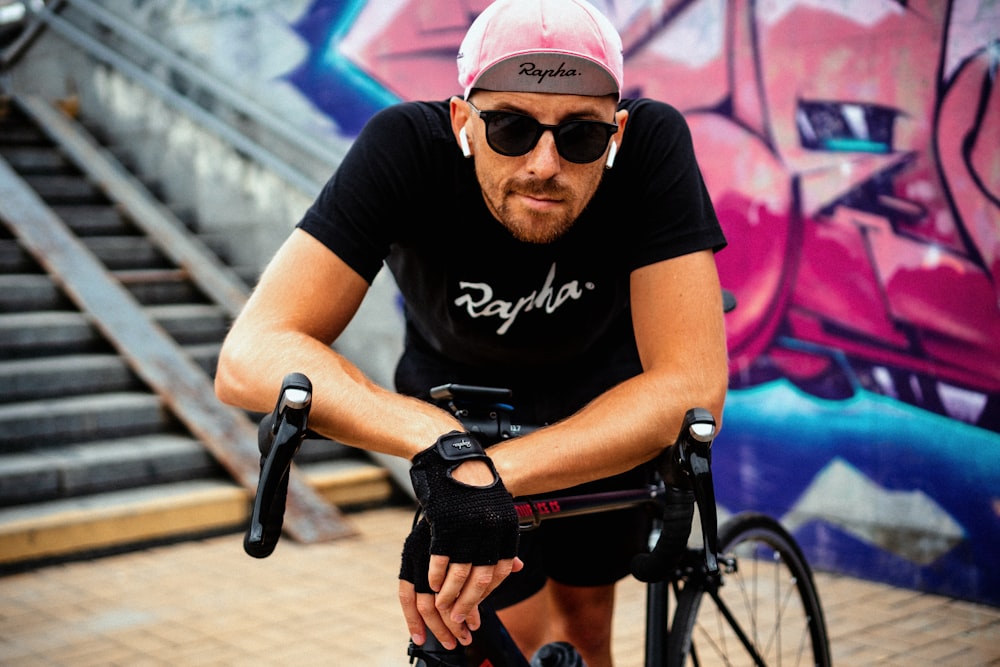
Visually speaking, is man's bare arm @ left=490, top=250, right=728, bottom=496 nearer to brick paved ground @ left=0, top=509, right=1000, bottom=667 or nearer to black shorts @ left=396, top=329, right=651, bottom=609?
black shorts @ left=396, top=329, right=651, bottom=609

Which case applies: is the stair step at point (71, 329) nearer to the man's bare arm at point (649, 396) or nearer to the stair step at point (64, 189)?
the stair step at point (64, 189)

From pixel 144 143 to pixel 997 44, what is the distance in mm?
7580

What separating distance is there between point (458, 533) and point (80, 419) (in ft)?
18.0

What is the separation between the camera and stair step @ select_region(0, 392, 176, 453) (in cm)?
620

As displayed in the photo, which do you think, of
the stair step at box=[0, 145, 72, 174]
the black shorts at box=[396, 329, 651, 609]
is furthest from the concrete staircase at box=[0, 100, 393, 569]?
the black shorts at box=[396, 329, 651, 609]

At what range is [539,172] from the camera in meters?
1.92

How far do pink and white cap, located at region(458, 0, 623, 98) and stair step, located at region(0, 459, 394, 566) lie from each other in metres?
4.43

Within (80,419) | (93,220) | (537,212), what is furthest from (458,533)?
(93,220)

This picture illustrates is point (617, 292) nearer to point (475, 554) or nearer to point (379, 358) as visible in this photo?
point (475, 554)

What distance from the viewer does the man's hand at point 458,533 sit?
1.56 meters

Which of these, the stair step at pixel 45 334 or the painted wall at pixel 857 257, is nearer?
the painted wall at pixel 857 257

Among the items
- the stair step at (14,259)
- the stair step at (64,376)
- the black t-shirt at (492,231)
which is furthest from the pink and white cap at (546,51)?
the stair step at (14,259)

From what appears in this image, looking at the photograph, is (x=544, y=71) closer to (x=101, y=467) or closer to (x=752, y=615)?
(x=752, y=615)

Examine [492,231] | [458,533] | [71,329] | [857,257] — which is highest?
[492,231]
